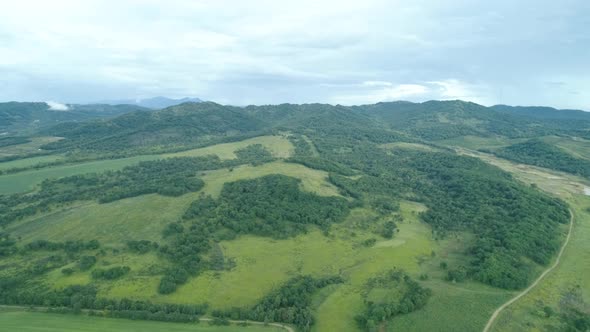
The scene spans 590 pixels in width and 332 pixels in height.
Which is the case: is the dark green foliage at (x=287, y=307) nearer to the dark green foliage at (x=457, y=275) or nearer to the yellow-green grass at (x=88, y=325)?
the yellow-green grass at (x=88, y=325)

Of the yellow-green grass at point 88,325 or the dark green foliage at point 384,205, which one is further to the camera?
the dark green foliage at point 384,205

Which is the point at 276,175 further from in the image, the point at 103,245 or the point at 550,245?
the point at 550,245

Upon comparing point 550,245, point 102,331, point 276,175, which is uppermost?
point 276,175

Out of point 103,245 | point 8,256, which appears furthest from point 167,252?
point 8,256

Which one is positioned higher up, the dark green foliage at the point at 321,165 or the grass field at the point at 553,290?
the dark green foliage at the point at 321,165

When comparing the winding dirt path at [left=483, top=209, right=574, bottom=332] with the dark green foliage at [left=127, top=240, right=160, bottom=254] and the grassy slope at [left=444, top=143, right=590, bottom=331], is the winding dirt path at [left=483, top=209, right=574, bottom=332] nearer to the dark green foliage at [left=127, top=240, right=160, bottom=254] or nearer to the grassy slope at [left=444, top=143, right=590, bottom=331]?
the grassy slope at [left=444, top=143, right=590, bottom=331]

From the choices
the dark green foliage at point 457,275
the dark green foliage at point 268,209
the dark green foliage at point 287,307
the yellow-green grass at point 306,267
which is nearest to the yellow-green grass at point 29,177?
the dark green foliage at point 268,209

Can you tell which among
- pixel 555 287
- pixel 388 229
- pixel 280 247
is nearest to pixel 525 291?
pixel 555 287
